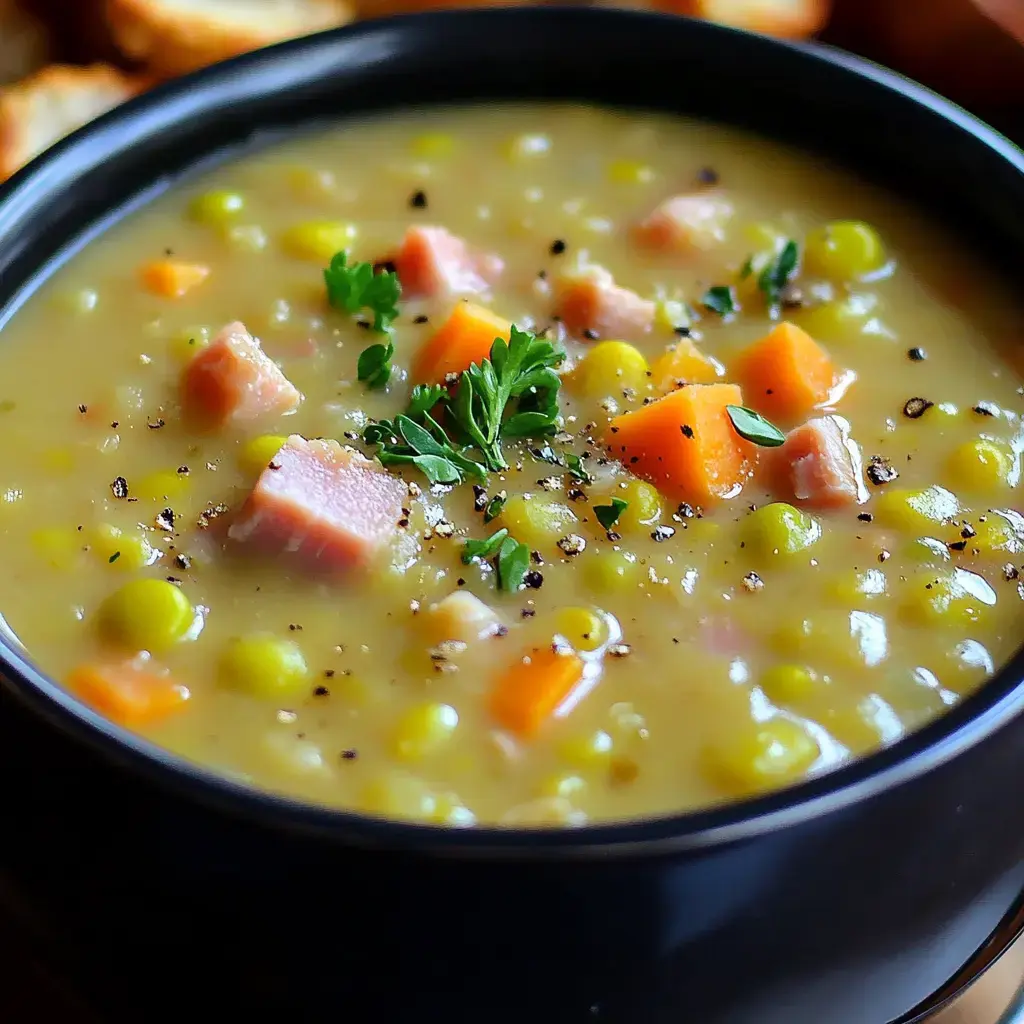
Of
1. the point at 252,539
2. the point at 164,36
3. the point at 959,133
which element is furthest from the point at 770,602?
the point at 164,36

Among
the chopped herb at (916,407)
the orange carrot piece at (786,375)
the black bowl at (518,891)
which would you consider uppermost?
the chopped herb at (916,407)

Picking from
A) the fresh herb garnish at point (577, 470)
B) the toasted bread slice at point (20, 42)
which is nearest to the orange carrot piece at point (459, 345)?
the fresh herb garnish at point (577, 470)

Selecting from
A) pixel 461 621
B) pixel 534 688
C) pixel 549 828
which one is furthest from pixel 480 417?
pixel 549 828

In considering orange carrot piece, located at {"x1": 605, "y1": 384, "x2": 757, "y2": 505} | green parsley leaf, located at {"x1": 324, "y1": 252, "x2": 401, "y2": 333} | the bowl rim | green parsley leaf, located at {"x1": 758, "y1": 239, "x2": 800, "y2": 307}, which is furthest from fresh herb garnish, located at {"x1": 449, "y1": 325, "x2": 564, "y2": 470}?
the bowl rim

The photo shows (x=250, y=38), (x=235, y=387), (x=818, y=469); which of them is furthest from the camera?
(x=250, y=38)

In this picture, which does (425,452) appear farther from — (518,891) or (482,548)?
(518,891)

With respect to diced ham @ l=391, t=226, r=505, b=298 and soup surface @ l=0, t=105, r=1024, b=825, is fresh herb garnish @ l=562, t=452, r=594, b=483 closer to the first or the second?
soup surface @ l=0, t=105, r=1024, b=825

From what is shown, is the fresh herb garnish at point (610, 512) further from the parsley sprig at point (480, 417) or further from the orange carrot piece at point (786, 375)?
the orange carrot piece at point (786, 375)

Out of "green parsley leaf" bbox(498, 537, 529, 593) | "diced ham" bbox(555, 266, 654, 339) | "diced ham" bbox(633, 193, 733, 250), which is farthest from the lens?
"diced ham" bbox(633, 193, 733, 250)
